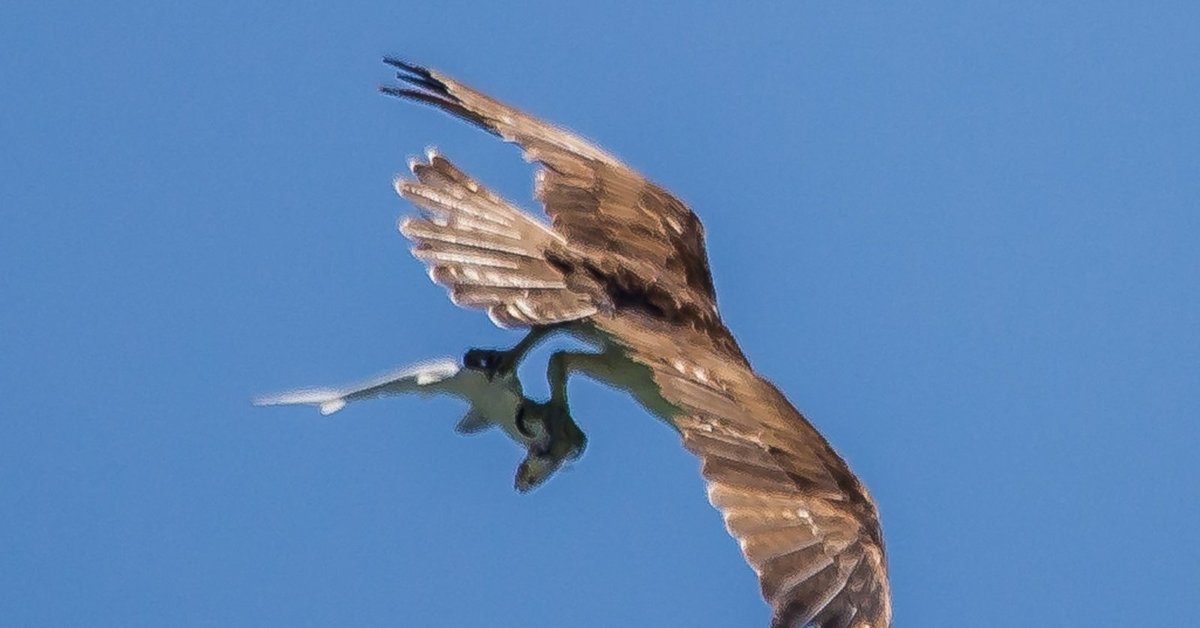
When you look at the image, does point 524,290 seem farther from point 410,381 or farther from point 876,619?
point 876,619

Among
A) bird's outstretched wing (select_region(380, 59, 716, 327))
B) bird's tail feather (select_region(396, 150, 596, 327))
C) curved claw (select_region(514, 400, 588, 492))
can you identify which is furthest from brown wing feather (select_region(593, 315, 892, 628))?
bird's outstretched wing (select_region(380, 59, 716, 327))

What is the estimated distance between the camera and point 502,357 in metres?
12.0

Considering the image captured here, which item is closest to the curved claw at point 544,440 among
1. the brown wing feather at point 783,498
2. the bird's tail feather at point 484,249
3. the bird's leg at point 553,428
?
the bird's leg at point 553,428

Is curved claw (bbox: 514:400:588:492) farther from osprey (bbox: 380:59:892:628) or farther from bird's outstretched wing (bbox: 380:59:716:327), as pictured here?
bird's outstretched wing (bbox: 380:59:716:327)

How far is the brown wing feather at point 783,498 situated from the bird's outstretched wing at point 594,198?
1941 mm

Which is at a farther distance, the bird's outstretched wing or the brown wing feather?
the bird's outstretched wing

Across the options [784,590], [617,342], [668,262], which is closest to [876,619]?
[784,590]

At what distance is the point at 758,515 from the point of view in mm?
9844

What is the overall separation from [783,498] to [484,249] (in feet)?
7.28

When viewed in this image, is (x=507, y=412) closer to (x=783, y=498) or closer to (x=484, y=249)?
(x=484, y=249)

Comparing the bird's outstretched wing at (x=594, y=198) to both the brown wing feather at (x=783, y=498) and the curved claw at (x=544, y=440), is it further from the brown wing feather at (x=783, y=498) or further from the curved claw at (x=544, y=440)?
the brown wing feather at (x=783, y=498)

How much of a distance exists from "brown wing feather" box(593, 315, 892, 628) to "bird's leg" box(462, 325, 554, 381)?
48.2 inches

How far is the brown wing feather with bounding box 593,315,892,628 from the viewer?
977 cm

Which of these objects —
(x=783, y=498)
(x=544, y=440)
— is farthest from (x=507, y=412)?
(x=783, y=498)
